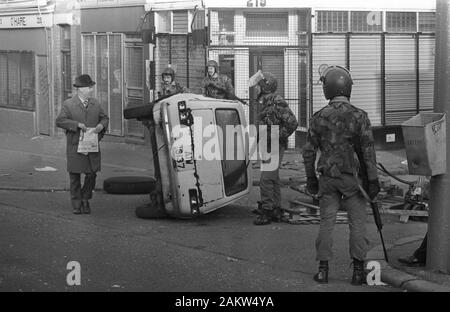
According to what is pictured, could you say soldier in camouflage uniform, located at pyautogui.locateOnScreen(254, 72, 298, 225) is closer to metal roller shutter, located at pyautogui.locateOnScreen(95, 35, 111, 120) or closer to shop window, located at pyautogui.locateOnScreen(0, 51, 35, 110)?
metal roller shutter, located at pyautogui.locateOnScreen(95, 35, 111, 120)

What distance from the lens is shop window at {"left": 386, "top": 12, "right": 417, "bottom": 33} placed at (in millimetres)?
18422

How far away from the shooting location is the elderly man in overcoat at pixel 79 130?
11.2m

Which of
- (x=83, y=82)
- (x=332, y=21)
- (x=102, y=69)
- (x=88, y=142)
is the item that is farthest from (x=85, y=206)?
→ (x=102, y=69)

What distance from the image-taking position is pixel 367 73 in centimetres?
1770

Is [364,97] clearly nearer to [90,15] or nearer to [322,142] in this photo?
[90,15]

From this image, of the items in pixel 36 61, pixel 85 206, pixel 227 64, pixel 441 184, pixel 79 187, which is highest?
pixel 36 61

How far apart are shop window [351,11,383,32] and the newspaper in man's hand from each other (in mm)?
8206

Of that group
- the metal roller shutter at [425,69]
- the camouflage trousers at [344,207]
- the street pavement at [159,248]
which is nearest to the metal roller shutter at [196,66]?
the metal roller shutter at [425,69]

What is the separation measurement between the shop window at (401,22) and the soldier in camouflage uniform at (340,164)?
36.0 feet

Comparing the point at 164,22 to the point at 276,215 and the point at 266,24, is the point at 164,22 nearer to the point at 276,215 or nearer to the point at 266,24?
the point at 266,24

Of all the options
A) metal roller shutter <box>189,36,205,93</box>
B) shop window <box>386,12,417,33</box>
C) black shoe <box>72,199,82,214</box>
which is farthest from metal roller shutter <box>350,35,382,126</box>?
black shoe <box>72,199,82,214</box>

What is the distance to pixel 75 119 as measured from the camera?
11.3 metres

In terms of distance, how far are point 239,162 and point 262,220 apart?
835 millimetres

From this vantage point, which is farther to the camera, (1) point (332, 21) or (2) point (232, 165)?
(1) point (332, 21)
